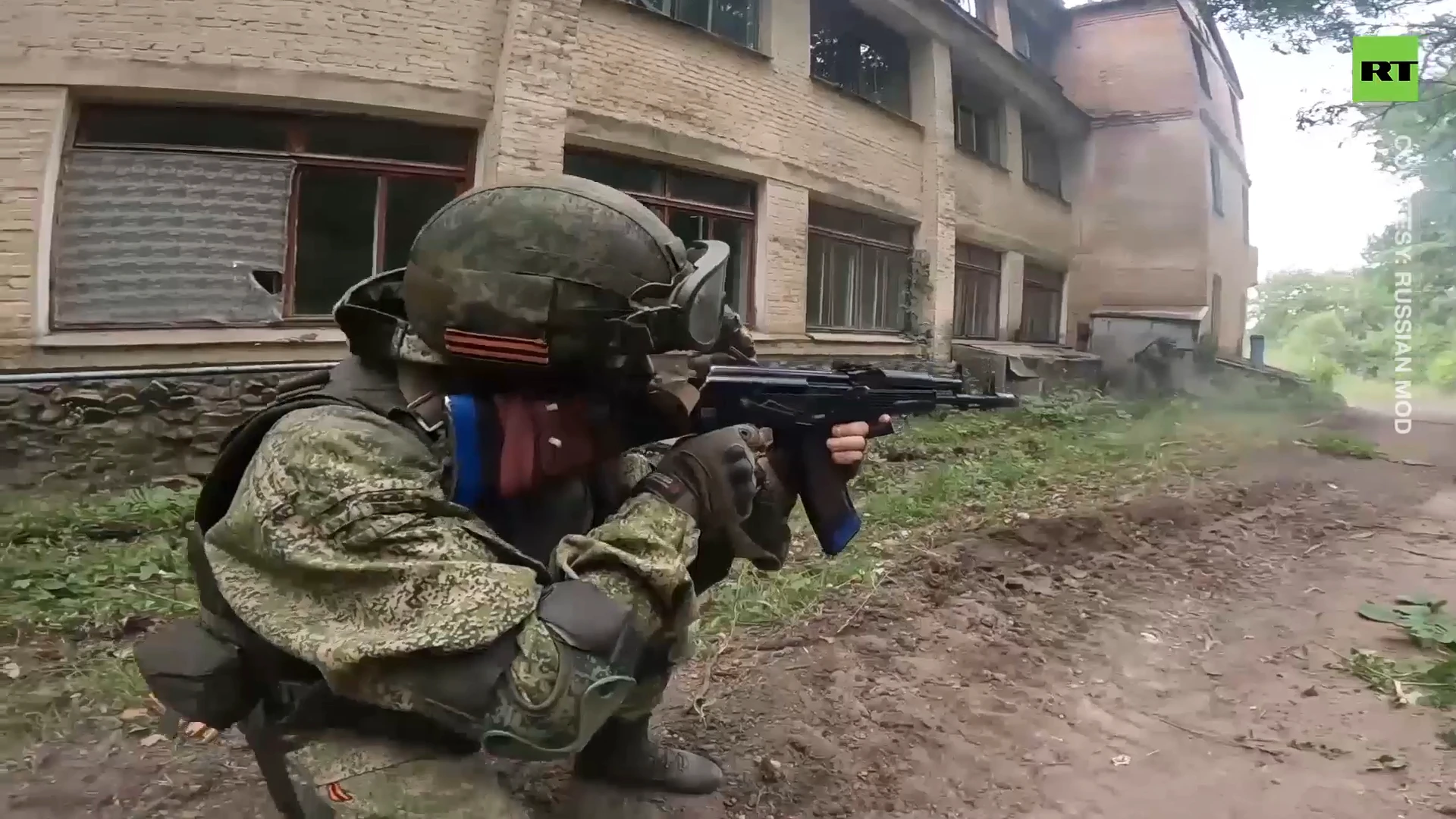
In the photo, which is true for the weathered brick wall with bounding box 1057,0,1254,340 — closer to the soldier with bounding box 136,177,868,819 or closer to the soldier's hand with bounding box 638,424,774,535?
the soldier's hand with bounding box 638,424,774,535

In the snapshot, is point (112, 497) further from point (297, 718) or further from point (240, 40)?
point (297, 718)

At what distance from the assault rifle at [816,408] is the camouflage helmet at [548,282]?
342 millimetres

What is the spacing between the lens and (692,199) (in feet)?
24.4

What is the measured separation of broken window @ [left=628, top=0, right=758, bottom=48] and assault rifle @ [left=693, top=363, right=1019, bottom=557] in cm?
584

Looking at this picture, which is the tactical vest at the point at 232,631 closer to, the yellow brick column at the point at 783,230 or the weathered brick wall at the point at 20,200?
the weathered brick wall at the point at 20,200

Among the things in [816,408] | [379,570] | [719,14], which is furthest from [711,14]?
[379,570]

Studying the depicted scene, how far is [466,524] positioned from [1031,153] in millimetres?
14280

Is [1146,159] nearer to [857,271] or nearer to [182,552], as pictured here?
[857,271]

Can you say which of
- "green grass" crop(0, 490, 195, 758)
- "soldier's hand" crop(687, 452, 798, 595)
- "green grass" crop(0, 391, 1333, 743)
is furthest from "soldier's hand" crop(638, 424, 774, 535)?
"green grass" crop(0, 490, 195, 758)

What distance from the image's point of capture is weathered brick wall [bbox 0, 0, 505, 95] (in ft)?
14.7

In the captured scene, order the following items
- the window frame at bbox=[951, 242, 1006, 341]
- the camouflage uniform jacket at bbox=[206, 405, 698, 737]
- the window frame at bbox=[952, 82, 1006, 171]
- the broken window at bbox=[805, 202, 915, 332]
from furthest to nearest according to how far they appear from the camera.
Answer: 1. the window frame at bbox=[952, 82, 1006, 171]
2. the window frame at bbox=[951, 242, 1006, 341]
3. the broken window at bbox=[805, 202, 915, 332]
4. the camouflage uniform jacket at bbox=[206, 405, 698, 737]

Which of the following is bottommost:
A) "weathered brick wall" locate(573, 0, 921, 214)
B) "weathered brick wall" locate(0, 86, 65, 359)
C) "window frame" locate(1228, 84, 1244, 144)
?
"weathered brick wall" locate(0, 86, 65, 359)

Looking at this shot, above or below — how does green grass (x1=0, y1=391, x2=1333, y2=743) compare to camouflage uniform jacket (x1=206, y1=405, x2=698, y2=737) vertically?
below

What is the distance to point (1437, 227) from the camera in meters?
8.46
